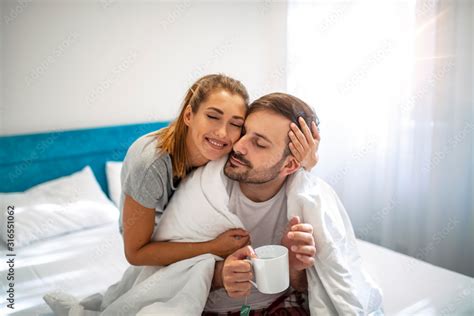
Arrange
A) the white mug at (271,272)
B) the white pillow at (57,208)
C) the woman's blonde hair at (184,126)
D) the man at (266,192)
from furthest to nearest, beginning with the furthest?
→ the white pillow at (57,208)
the woman's blonde hair at (184,126)
the man at (266,192)
the white mug at (271,272)

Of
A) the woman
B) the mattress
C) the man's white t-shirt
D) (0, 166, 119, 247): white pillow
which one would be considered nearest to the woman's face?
the woman

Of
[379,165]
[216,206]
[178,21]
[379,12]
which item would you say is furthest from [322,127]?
[216,206]

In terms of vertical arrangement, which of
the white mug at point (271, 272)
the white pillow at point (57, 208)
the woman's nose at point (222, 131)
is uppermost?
the woman's nose at point (222, 131)

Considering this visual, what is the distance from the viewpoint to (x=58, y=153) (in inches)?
89.9

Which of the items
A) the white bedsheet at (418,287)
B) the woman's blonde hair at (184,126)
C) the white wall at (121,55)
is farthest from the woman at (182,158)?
the white wall at (121,55)

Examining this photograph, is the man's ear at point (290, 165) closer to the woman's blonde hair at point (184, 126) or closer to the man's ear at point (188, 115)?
the woman's blonde hair at point (184, 126)

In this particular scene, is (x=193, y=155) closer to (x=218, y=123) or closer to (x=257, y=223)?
(x=218, y=123)

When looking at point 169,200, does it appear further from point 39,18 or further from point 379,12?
point 379,12

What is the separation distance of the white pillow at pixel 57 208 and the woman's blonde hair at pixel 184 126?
1.10m

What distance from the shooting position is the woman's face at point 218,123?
1.16 meters

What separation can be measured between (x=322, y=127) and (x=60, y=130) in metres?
1.69

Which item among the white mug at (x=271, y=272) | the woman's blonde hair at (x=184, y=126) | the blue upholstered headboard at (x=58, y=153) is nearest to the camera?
the white mug at (x=271, y=272)

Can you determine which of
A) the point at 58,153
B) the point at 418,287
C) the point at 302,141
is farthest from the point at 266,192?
the point at 58,153

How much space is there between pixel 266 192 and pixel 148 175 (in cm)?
36
